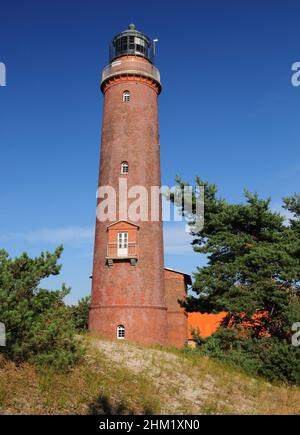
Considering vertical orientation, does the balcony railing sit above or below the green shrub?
above

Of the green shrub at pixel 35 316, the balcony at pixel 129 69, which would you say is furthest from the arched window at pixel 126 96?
the green shrub at pixel 35 316

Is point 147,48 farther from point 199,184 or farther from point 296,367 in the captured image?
point 296,367

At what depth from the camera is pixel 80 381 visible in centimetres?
1184

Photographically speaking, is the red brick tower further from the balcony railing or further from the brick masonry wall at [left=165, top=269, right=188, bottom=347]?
the brick masonry wall at [left=165, top=269, right=188, bottom=347]

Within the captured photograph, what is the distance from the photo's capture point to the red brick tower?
75.1ft

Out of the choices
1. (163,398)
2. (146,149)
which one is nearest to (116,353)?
(163,398)

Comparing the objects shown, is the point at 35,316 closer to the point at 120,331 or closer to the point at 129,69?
the point at 120,331

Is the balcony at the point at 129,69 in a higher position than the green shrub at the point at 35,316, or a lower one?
higher

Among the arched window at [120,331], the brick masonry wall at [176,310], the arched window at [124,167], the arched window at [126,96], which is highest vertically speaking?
the arched window at [126,96]

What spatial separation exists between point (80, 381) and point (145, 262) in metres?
12.1

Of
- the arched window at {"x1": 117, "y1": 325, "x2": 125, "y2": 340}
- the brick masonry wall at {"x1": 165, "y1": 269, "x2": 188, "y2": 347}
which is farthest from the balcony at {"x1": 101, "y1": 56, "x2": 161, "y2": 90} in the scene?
the arched window at {"x1": 117, "y1": 325, "x2": 125, "y2": 340}

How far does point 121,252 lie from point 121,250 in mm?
118

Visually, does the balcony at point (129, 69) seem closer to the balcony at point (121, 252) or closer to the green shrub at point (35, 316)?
the balcony at point (121, 252)

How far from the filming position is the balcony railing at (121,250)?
76.8 ft
